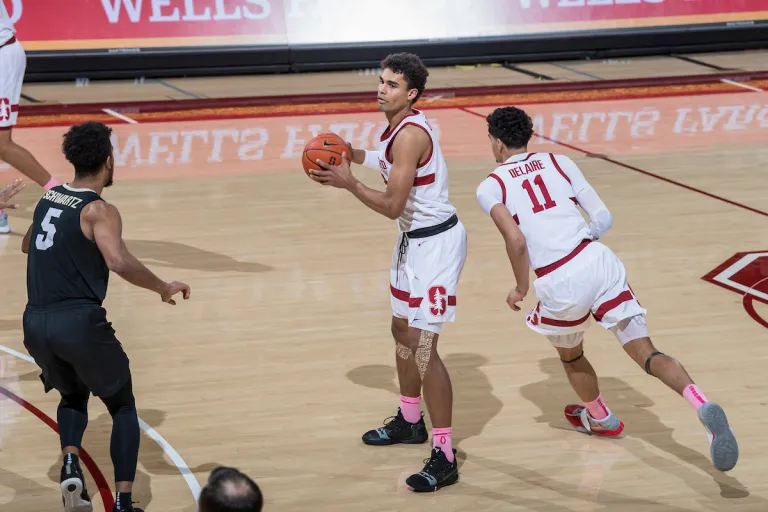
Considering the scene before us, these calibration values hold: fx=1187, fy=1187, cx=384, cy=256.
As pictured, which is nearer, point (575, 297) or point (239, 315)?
point (575, 297)

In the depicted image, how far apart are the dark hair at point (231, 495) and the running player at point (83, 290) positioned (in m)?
2.13

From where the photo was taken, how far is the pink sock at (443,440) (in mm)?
5641

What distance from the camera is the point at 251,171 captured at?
12.0 m

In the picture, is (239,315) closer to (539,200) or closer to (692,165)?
(539,200)

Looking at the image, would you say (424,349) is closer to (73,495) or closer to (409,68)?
(409,68)

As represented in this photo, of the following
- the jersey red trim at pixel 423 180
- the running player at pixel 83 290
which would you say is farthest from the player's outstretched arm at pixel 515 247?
the running player at pixel 83 290

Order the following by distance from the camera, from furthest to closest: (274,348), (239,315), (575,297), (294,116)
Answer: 1. (294,116)
2. (239,315)
3. (274,348)
4. (575,297)

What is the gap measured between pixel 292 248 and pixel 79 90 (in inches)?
279

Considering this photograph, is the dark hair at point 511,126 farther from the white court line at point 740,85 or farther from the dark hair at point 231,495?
the white court line at point 740,85

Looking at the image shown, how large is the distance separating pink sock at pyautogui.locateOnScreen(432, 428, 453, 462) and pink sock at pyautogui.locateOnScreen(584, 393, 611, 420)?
0.87 metres

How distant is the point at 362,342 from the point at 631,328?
7.76ft

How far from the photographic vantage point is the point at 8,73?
32.1 feet

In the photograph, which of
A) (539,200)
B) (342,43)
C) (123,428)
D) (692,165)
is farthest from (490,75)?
(123,428)

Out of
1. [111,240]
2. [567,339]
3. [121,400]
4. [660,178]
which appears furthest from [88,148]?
[660,178]
